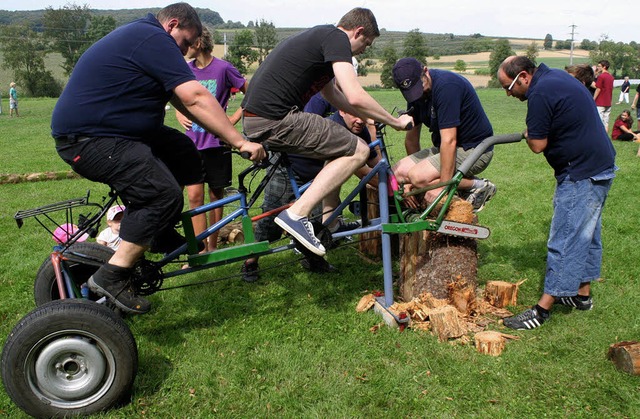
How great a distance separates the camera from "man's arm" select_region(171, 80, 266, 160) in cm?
345

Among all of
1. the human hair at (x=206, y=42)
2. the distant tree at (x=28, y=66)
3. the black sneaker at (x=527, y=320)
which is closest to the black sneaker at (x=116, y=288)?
the human hair at (x=206, y=42)

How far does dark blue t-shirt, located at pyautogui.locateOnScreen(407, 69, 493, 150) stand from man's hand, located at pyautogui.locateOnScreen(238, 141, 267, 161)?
2052mm

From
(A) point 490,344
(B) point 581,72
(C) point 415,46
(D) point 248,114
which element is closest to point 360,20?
(D) point 248,114

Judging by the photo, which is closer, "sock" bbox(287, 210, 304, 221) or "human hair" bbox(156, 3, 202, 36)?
"human hair" bbox(156, 3, 202, 36)

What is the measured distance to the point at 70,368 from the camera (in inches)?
135

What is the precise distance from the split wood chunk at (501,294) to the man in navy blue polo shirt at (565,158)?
0.40 m

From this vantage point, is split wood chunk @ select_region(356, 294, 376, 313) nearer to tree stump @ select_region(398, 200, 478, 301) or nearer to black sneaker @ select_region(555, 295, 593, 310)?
tree stump @ select_region(398, 200, 478, 301)

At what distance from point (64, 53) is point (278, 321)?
77.4 metres

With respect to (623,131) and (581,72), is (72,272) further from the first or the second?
(623,131)

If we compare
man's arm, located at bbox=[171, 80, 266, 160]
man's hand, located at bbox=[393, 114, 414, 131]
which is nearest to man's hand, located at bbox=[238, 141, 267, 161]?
man's arm, located at bbox=[171, 80, 266, 160]

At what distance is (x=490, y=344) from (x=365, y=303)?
119 centimetres

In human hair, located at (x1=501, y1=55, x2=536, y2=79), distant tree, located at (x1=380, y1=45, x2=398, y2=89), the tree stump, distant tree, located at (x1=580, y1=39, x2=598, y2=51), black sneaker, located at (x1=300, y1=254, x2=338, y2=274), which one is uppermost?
human hair, located at (x1=501, y1=55, x2=536, y2=79)

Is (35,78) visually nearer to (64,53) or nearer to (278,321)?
(64,53)

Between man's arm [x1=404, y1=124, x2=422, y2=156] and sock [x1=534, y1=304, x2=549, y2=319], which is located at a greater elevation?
man's arm [x1=404, y1=124, x2=422, y2=156]
